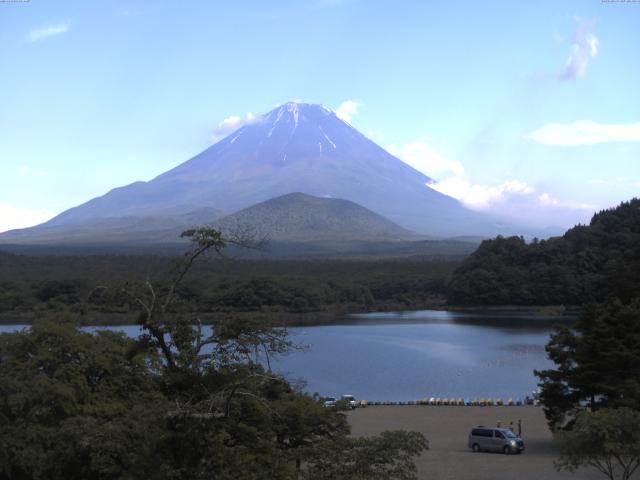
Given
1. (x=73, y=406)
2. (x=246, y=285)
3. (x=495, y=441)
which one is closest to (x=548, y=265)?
(x=246, y=285)

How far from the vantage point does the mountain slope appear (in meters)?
134

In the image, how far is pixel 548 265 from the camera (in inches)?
2281

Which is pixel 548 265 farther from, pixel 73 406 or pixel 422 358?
pixel 73 406

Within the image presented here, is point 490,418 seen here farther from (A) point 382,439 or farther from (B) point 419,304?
(B) point 419,304

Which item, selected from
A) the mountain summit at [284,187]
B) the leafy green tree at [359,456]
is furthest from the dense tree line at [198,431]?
the mountain summit at [284,187]

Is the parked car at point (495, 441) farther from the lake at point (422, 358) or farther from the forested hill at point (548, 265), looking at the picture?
the forested hill at point (548, 265)

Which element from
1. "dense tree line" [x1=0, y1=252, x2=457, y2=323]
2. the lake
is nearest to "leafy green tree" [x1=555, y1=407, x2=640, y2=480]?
the lake

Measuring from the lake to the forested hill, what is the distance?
571 cm

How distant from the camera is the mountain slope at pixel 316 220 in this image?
5295 inches

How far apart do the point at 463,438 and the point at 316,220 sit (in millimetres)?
127748

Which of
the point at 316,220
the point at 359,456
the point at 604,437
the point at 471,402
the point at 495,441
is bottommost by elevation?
the point at 471,402

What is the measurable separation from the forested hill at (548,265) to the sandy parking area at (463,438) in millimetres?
33526

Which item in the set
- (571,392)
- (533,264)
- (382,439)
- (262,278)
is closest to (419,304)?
(533,264)

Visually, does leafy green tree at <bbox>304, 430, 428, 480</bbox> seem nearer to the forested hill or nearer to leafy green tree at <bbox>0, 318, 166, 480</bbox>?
leafy green tree at <bbox>0, 318, 166, 480</bbox>
